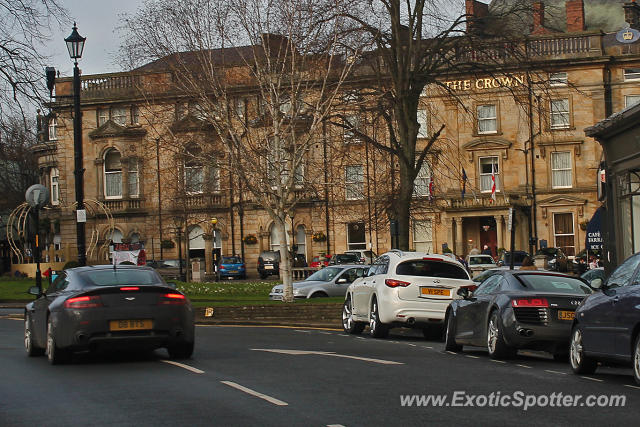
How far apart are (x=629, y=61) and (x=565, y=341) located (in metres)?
52.9

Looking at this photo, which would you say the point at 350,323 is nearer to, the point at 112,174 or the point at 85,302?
the point at 85,302

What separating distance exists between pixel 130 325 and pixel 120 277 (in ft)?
4.18

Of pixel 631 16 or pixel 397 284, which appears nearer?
pixel 397 284

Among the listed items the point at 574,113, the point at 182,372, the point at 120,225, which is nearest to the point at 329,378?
the point at 182,372

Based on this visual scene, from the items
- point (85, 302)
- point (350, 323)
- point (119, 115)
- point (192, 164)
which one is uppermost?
point (119, 115)

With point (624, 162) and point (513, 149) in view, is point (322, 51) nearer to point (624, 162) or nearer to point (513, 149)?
point (624, 162)

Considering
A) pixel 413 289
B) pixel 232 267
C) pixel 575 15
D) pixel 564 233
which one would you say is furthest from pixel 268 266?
pixel 413 289

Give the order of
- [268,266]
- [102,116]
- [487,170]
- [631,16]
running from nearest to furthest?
[268,266], [487,170], [631,16], [102,116]

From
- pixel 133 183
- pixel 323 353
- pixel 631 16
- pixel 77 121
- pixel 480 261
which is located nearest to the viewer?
pixel 323 353

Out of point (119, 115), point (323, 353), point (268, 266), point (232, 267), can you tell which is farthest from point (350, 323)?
point (119, 115)

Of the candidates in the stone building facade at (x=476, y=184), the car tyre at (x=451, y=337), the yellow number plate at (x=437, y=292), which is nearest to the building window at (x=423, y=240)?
the stone building facade at (x=476, y=184)

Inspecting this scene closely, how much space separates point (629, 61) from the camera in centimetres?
6606

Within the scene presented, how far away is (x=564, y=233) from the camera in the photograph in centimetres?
6619

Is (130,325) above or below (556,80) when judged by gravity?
below
